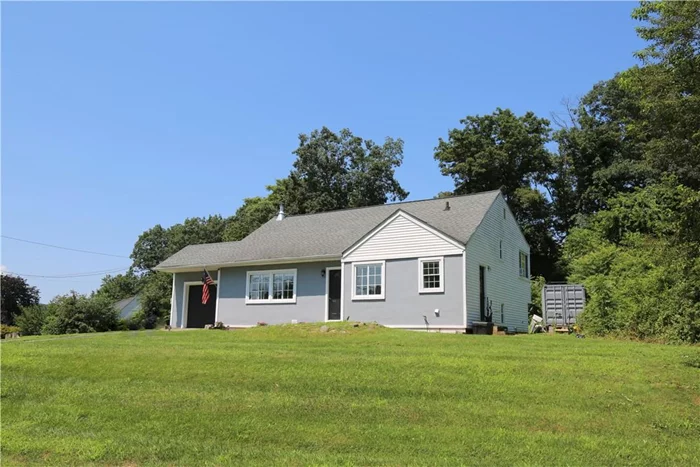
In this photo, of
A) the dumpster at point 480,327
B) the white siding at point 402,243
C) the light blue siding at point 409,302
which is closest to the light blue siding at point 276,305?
the light blue siding at point 409,302

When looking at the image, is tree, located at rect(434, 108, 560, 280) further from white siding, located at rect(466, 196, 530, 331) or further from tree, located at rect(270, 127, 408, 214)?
white siding, located at rect(466, 196, 530, 331)

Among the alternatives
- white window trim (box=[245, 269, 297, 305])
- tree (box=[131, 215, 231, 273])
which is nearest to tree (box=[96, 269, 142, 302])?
tree (box=[131, 215, 231, 273])

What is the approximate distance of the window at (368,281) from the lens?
20750 mm

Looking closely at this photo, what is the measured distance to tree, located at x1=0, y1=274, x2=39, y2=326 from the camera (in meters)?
40.0

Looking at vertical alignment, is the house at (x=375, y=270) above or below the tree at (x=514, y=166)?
below

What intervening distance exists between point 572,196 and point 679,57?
3280 cm

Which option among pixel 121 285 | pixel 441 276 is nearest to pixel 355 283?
pixel 441 276

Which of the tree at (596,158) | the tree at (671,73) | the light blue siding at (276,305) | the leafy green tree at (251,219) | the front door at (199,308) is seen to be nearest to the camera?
the tree at (671,73)

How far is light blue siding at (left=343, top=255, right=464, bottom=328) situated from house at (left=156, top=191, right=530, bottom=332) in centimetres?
4

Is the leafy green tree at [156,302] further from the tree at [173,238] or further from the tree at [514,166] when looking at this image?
the tree at [514,166]

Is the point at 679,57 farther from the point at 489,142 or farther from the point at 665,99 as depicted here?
the point at 489,142

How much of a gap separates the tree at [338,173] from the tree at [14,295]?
20843 millimetres

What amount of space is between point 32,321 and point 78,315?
3547 millimetres

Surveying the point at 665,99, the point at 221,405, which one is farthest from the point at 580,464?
the point at 665,99
